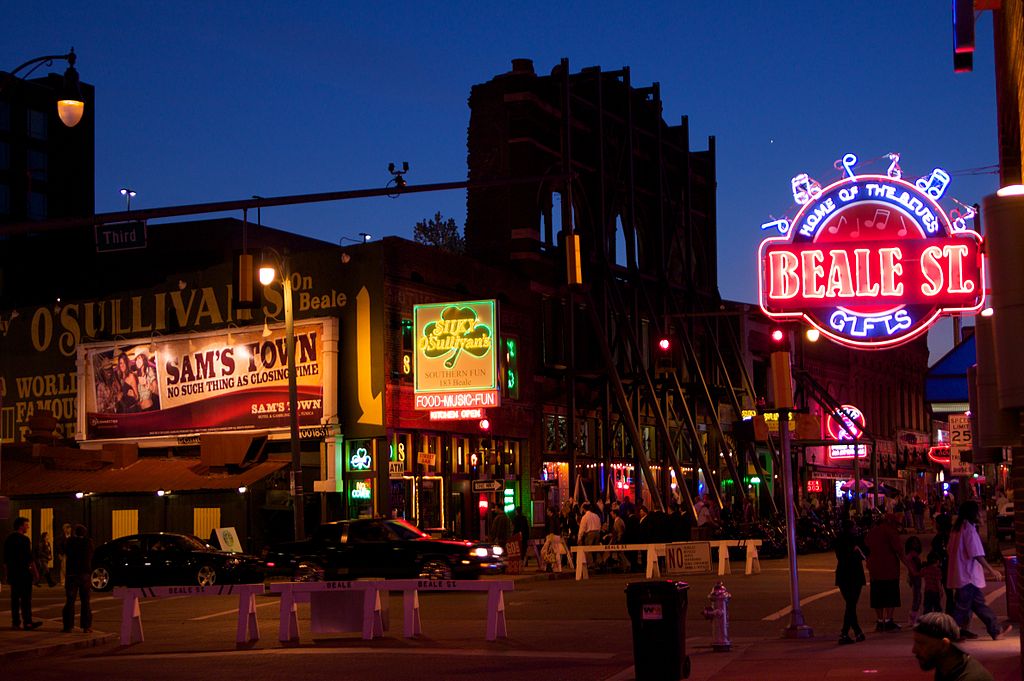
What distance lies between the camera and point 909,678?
14688 mm

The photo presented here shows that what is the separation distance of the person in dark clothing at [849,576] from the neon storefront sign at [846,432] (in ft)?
119

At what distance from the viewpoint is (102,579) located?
35219mm

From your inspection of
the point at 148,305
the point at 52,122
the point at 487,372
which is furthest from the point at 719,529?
the point at 52,122

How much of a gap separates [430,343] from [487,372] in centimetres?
190

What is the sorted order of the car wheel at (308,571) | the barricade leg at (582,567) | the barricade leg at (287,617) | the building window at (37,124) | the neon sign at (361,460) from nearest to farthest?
1. the barricade leg at (287,617)
2. the car wheel at (308,571)
3. the barricade leg at (582,567)
4. the neon sign at (361,460)
5. the building window at (37,124)

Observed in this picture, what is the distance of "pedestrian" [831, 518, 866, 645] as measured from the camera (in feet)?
61.4

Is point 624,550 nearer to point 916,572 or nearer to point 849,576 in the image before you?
point 916,572

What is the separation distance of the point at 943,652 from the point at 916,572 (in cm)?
1398

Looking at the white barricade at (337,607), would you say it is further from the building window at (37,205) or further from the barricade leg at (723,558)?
the building window at (37,205)

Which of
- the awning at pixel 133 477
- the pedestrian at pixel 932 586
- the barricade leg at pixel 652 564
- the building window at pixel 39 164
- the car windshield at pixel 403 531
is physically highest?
the building window at pixel 39 164

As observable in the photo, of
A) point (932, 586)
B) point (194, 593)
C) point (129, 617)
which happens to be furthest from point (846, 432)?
point (129, 617)

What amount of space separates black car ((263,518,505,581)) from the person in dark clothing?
41.2ft

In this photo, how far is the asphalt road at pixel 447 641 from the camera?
57.4 feet

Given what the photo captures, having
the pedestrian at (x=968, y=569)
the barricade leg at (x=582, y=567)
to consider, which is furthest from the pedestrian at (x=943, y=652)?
the barricade leg at (x=582, y=567)
